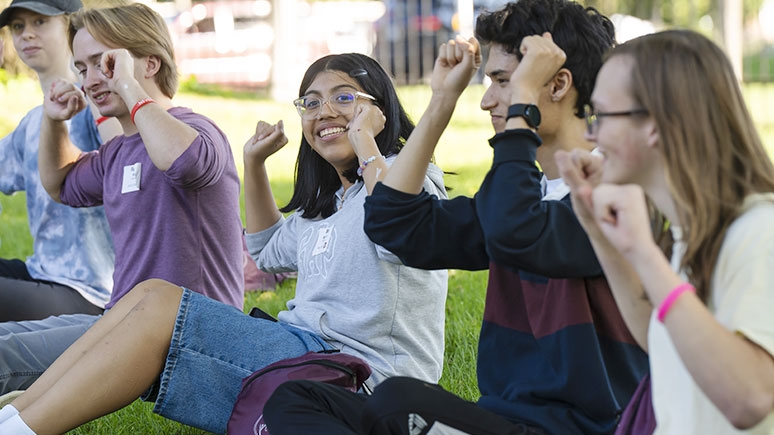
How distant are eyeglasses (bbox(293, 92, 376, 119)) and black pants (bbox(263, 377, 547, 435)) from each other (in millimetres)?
1116

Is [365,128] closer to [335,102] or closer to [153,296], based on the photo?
[335,102]

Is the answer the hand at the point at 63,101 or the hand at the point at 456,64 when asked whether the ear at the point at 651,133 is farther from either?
the hand at the point at 63,101

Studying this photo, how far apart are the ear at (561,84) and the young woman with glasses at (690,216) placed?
53 centimetres

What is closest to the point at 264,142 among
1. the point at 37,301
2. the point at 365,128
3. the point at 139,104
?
the point at 139,104

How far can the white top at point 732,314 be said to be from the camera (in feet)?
6.20

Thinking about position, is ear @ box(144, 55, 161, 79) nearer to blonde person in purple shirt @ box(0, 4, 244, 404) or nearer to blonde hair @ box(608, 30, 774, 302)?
blonde person in purple shirt @ box(0, 4, 244, 404)

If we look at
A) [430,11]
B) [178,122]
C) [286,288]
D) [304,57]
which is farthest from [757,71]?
[178,122]

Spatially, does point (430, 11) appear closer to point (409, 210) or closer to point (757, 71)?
point (757, 71)

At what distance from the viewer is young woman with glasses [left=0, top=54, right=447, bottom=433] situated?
3.03 metres

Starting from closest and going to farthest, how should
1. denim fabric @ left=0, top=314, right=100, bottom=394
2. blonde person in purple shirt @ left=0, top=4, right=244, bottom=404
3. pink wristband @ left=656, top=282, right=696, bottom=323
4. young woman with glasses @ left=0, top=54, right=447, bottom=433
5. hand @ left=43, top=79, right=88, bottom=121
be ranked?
pink wristband @ left=656, top=282, right=696, bottom=323
young woman with glasses @ left=0, top=54, right=447, bottom=433
denim fabric @ left=0, top=314, right=100, bottom=394
blonde person in purple shirt @ left=0, top=4, right=244, bottom=404
hand @ left=43, top=79, right=88, bottom=121

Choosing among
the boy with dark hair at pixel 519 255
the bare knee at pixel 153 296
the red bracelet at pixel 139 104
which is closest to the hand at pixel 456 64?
the boy with dark hair at pixel 519 255

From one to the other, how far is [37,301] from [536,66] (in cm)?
264

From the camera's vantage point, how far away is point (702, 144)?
1.97 metres

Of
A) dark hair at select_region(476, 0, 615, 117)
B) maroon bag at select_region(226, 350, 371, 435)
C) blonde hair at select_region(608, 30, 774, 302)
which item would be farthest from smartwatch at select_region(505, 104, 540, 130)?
maroon bag at select_region(226, 350, 371, 435)
